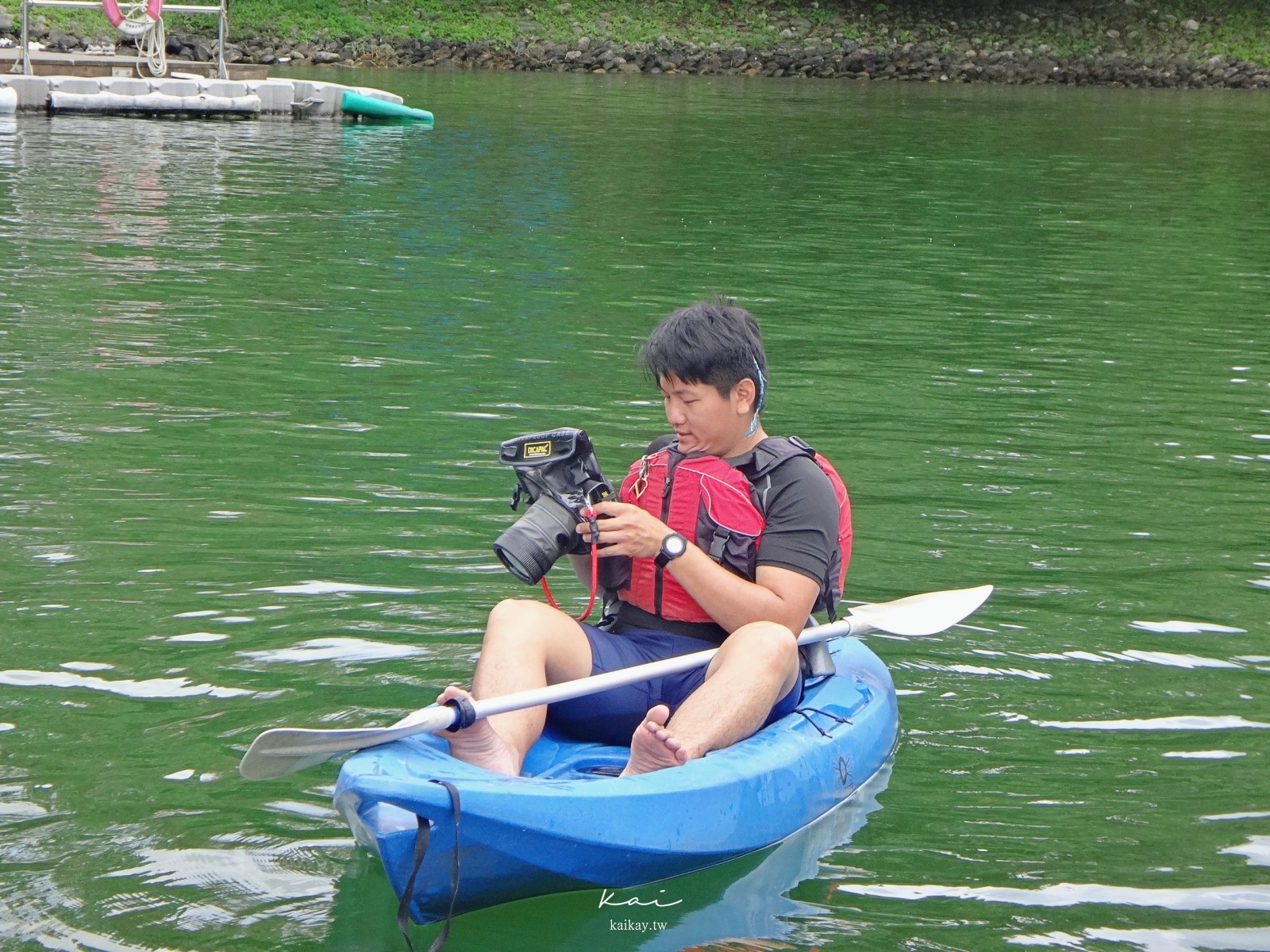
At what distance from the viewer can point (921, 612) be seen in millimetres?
4305

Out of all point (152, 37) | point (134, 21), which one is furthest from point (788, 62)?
point (134, 21)

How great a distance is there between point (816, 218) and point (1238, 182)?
18.9ft

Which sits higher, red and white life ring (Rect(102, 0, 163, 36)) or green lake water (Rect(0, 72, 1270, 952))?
red and white life ring (Rect(102, 0, 163, 36))

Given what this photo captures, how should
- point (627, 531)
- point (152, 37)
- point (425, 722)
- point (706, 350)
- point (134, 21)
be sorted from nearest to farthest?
1. point (425, 722)
2. point (627, 531)
3. point (706, 350)
4. point (134, 21)
5. point (152, 37)

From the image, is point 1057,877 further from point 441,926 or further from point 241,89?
point 241,89

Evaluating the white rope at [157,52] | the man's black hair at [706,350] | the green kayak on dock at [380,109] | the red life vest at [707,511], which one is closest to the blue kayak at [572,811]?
the red life vest at [707,511]

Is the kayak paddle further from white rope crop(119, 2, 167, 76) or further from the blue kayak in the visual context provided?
white rope crop(119, 2, 167, 76)

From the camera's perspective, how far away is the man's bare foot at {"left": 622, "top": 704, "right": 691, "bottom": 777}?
3.13m

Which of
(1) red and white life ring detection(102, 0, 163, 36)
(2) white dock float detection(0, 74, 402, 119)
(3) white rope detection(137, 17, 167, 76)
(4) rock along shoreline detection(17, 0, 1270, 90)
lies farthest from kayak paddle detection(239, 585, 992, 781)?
(4) rock along shoreline detection(17, 0, 1270, 90)

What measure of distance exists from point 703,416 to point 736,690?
615 mm

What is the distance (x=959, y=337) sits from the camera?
9.02m

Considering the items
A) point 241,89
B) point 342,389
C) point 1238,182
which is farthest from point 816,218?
point 241,89

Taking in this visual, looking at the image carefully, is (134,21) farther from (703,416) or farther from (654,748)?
(654,748)

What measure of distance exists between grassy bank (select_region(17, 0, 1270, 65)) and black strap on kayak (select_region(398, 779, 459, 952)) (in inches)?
1099
